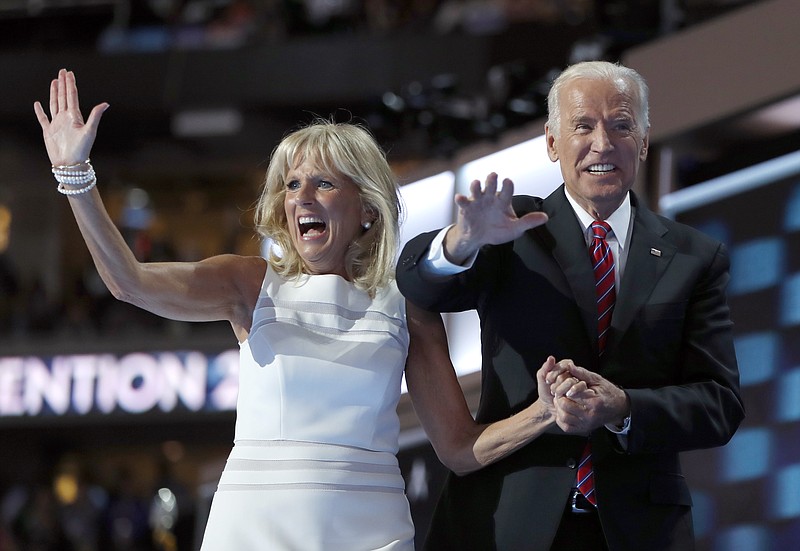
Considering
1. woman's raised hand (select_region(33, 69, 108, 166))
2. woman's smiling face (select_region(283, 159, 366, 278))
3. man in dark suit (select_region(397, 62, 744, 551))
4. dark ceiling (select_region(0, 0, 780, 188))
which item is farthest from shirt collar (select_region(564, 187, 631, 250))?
dark ceiling (select_region(0, 0, 780, 188))

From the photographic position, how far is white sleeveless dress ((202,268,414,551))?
78.6 inches

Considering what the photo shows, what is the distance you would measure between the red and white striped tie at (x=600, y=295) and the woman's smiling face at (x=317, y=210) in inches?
18.8

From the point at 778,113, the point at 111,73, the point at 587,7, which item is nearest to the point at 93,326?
the point at 111,73

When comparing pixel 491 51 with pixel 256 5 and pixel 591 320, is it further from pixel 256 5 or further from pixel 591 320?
pixel 591 320

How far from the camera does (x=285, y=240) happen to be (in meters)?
2.21

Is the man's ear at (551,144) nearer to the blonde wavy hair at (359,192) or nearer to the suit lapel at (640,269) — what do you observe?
the suit lapel at (640,269)

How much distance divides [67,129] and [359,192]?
0.54m

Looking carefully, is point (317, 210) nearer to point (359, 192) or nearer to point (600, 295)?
point (359, 192)

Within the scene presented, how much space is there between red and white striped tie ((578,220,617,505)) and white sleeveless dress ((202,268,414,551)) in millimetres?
355

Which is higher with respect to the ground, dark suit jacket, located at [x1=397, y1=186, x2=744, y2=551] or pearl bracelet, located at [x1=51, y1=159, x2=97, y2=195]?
pearl bracelet, located at [x1=51, y1=159, x2=97, y2=195]

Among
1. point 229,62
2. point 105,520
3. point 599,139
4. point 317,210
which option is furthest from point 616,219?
point 105,520

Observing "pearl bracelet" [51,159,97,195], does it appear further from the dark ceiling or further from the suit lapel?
the dark ceiling

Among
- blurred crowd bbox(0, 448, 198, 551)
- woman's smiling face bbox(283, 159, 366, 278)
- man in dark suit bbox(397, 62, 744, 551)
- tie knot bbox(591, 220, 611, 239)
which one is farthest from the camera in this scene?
blurred crowd bbox(0, 448, 198, 551)

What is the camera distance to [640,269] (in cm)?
193
